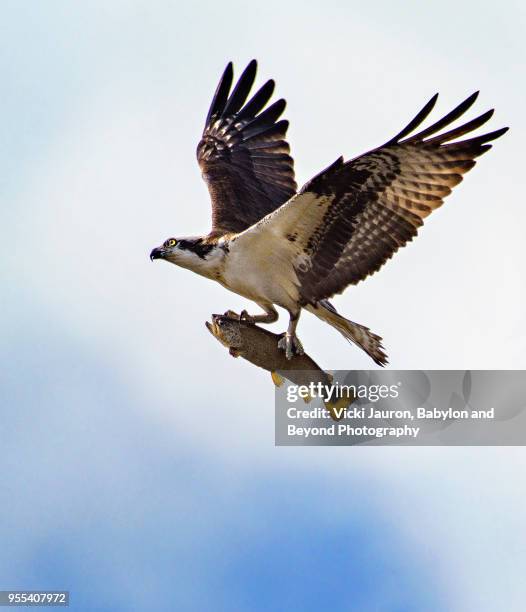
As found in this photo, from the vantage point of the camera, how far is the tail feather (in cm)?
1266

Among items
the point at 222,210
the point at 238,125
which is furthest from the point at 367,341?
the point at 238,125

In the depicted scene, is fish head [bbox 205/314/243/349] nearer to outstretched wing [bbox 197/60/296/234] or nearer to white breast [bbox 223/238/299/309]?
white breast [bbox 223/238/299/309]

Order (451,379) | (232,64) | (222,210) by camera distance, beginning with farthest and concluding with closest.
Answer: (232,64) → (222,210) → (451,379)

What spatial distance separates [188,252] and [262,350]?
4.98 feet

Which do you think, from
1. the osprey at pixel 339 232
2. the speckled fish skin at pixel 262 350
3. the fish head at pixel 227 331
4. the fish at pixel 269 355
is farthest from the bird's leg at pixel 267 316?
the fish head at pixel 227 331

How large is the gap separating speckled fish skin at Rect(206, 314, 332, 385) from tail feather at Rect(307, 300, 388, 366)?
71 cm

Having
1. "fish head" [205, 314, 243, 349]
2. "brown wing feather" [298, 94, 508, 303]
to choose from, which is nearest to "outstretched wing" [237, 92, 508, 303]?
"brown wing feather" [298, 94, 508, 303]

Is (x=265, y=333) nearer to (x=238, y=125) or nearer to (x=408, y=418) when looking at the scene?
(x=408, y=418)

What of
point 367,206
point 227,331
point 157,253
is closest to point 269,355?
point 227,331

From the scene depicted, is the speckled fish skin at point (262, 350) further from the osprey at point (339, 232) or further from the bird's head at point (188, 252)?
the bird's head at point (188, 252)

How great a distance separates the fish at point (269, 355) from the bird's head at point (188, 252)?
76 centimetres

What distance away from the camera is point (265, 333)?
1206 centimetres

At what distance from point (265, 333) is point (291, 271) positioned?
77 cm

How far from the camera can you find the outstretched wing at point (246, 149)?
14.9 meters
